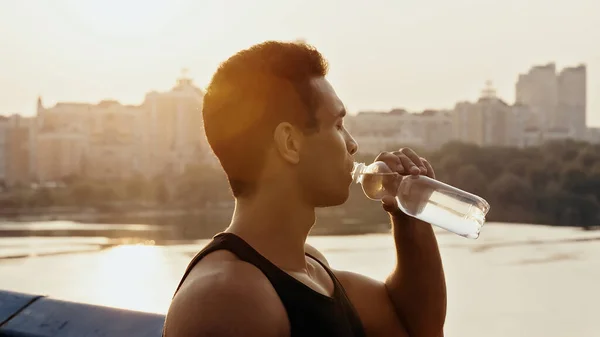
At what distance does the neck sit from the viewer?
2.45 ft

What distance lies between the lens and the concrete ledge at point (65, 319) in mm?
1246

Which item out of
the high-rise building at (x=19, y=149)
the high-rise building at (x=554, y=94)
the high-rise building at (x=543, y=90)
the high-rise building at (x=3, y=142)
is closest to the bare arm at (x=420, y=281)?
the high-rise building at (x=19, y=149)

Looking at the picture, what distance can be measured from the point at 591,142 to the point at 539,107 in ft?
41.8

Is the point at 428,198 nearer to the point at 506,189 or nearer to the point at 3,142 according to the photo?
the point at 506,189

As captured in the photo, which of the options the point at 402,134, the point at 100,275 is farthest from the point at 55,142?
the point at 100,275

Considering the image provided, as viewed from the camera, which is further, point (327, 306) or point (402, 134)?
point (402, 134)

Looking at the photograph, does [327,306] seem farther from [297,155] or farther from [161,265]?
[161,265]

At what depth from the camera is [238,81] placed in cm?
73

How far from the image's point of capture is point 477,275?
8.61 feet

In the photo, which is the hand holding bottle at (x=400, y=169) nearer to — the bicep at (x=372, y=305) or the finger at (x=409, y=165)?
the finger at (x=409, y=165)

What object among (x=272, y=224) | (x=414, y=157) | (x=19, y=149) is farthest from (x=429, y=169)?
(x=19, y=149)

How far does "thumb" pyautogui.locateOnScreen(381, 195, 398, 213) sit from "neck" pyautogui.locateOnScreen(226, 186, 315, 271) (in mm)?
132

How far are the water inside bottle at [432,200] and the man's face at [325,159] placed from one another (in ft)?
0.36

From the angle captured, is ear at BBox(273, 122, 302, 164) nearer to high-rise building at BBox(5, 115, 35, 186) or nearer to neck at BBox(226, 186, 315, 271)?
neck at BBox(226, 186, 315, 271)
